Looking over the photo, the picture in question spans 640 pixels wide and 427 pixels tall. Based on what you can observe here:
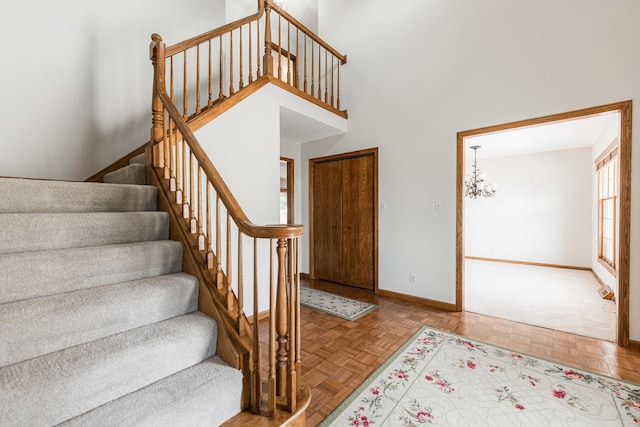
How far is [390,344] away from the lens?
2.39 m

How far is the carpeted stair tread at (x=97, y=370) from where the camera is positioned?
904 millimetres

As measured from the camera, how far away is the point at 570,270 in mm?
5379

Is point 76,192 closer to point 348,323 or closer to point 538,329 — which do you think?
point 348,323

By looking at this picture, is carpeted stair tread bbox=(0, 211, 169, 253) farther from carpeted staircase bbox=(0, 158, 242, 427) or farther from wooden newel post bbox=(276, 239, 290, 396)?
wooden newel post bbox=(276, 239, 290, 396)

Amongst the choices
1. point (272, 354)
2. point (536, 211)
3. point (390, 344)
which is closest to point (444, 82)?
Result: point (390, 344)

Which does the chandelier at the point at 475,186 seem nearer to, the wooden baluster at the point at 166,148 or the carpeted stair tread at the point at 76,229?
the wooden baluster at the point at 166,148

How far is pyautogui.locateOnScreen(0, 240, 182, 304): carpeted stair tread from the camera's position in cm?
117

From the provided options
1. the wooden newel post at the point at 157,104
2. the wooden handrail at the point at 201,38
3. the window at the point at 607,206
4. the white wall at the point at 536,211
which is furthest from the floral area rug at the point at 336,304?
the white wall at the point at 536,211

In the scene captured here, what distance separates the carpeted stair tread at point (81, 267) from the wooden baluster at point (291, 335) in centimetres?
83

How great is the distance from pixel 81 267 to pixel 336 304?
Result: 2.61m

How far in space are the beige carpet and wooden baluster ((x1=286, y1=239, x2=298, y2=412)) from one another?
9.02 ft

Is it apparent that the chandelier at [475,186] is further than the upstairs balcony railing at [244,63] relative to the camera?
Yes

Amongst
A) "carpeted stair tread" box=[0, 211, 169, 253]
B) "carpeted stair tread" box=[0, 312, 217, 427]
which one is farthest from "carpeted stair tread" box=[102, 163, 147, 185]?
"carpeted stair tread" box=[0, 312, 217, 427]

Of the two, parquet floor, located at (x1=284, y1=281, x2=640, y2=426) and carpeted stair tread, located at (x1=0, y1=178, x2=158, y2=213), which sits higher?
carpeted stair tread, located at (x1=0, y1=178, x2=158, y2=213)
